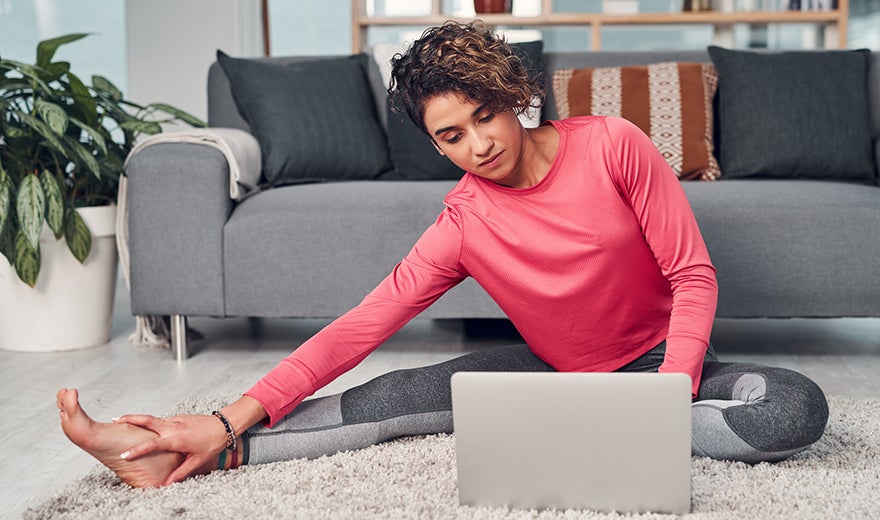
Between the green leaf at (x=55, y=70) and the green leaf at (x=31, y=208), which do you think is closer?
the green leaf at (x=31, y=208)

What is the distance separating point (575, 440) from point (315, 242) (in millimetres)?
1429

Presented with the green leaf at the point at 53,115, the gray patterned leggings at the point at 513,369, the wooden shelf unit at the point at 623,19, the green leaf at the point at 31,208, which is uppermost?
the wooden shelf unit at the point at 623,19

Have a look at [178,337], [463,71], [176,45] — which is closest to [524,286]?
[463,71]

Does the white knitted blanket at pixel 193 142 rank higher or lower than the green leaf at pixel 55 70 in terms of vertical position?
lower

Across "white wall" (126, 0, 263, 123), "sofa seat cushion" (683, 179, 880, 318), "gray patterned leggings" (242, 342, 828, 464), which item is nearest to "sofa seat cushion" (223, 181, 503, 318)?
"sofa seat cushion" (683, 179, 880, 318)

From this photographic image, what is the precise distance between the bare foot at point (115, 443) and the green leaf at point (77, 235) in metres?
1.30

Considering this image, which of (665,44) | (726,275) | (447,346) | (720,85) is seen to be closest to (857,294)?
(726,275)

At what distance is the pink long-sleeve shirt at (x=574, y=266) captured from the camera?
4.78 feet

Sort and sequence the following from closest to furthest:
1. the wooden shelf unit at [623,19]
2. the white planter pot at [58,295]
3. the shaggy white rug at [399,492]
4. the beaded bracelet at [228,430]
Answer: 1. the shaggy white rug at [399,492]
2. the beaded bracelet at [228,430]
3. the white planter pot at [58,295]
4. the wooden shelf unit at [623,19]

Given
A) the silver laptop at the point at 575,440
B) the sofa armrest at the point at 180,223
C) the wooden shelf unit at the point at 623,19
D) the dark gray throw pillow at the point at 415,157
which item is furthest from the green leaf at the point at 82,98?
the wooden shelf unit at the point at 623,19

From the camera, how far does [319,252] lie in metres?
2.51

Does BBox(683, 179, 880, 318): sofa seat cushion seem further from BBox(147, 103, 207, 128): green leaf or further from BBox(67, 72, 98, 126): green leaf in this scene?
BBox(67, 72, 98, 126): green leaf

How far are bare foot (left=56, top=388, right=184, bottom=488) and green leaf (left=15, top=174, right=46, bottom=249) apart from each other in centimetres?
120

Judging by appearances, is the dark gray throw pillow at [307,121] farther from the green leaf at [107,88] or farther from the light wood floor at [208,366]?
the light wood floor at [208,366]
